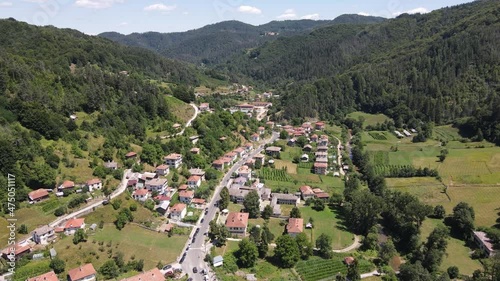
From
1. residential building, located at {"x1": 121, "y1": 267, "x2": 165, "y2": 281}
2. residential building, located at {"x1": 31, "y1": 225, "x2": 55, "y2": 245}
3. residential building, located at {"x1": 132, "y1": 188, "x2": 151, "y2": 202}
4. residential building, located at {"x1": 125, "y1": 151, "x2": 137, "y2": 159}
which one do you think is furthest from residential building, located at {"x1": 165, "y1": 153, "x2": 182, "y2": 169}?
residential building, located at {"x1": 121, "y1": 267, "x2": 165, "y2": 281}

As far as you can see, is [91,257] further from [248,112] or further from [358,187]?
[248,112]

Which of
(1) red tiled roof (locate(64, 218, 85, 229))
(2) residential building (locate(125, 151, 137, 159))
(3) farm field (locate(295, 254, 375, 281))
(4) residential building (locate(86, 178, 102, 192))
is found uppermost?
(2) residential building (locate(125, 151, 137, 159))

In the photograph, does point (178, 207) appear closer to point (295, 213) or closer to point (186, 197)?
point (186, 197)

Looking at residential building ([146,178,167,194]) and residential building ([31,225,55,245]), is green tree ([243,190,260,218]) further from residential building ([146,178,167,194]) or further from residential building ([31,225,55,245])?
residential building ([31,225,55,245])

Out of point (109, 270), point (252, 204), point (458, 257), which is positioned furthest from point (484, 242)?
point (109, 270)

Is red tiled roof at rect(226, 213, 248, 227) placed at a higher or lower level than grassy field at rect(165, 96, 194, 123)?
lower

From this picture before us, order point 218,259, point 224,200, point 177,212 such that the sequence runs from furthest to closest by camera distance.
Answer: point 224,200
point 177,212
point 218,259

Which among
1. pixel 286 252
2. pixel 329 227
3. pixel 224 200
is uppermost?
pixel 224 200

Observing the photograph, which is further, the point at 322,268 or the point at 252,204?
the point at 252,204
